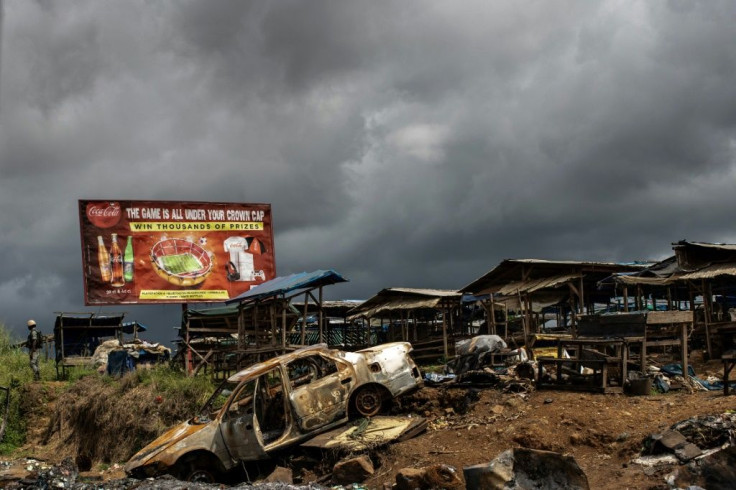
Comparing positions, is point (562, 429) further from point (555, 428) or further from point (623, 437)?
point (623, 437)

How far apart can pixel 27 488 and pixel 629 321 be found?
1122 cm

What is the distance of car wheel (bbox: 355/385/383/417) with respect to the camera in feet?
40.6

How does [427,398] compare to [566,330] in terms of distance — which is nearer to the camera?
[427,398]

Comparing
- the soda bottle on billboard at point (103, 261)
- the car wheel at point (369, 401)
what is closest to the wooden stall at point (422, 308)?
the soda bottle on billboard at point (103, 261)

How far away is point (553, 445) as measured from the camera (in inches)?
396

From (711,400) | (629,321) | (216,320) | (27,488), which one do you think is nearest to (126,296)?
(216,320)

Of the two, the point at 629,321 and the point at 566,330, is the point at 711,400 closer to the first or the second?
the point at 629,321

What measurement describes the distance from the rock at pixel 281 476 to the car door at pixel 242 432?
1.40 ft

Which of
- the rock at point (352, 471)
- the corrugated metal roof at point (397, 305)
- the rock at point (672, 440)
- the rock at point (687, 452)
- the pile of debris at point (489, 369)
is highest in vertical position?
the corrugated metal roof at point (397, 305)

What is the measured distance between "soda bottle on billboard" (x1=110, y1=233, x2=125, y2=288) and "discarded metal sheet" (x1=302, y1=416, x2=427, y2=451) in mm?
16752

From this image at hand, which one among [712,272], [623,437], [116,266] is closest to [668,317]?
[623,437]

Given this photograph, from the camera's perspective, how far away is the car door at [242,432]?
11.5 metres

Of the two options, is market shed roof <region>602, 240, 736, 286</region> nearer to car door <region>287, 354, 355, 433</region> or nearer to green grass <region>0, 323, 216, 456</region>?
car door <region>287, 354, 355, 433</region>

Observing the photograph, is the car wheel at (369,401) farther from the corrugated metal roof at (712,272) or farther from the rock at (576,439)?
the corrugated metal roof at (712,272)
